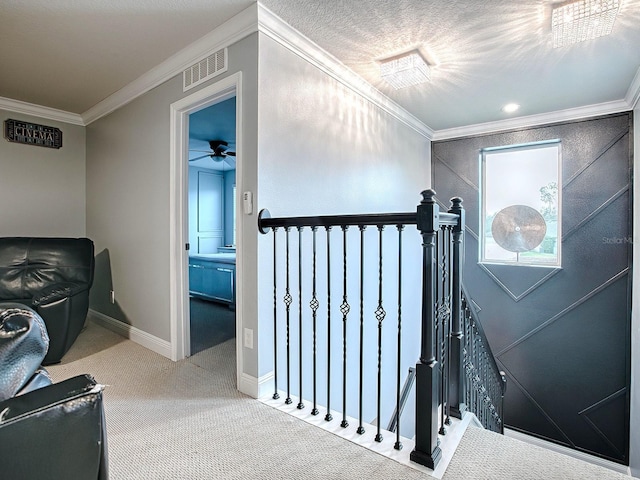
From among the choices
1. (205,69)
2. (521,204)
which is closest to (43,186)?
(205,69)

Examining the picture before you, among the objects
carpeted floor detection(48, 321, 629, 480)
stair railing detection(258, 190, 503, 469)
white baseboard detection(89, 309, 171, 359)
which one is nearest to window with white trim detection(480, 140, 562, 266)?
stair railing detection(258, 190, 503, 469)

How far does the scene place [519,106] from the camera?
11.9ft

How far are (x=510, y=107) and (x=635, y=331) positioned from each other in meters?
2.43

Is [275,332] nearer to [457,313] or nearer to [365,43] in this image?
[457,313]

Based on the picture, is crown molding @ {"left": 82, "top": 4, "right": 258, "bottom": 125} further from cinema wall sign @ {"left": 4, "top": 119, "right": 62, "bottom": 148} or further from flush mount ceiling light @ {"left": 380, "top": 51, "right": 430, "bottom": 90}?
flush mount ceiling light @ {"left": 380, "top": 51, "right": 430, "bottom": 90}

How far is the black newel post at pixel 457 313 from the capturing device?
2.01m

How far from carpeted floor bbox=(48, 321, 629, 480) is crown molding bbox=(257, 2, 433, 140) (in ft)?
7.29

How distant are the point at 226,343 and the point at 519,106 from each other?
374cm

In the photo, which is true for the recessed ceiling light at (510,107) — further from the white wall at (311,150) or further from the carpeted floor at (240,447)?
the carpeted floor at (240,447)

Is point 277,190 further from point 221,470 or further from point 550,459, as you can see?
point 550,459

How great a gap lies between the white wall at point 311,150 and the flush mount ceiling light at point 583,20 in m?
1.46

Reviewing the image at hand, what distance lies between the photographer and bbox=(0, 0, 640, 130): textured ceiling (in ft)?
6.65

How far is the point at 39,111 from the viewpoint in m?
3.61

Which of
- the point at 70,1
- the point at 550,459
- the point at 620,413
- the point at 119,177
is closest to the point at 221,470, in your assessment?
the point at 550,459
